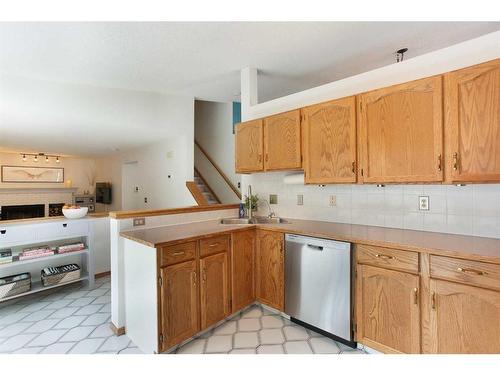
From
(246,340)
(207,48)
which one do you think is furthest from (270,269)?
(207,48)

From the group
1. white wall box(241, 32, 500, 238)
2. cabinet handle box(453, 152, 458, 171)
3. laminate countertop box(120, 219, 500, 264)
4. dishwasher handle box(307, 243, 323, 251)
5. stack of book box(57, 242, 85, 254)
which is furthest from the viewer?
stack of book box(57, 242, 85, 254)

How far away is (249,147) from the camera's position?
8.77ft

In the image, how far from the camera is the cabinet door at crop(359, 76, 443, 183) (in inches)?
62.5

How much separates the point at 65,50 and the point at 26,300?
2.69 m

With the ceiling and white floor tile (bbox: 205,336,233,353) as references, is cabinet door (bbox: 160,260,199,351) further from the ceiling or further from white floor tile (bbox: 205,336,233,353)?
the ceiling

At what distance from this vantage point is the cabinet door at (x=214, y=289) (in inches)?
76.4

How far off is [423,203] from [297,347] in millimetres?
1507

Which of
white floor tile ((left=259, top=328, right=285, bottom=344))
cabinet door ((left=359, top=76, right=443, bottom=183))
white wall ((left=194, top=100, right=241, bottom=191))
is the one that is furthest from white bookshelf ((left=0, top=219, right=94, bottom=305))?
cabinet door ((left=359, top=76, right=443, bottom=183))

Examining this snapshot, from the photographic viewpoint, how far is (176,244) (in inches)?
69.3

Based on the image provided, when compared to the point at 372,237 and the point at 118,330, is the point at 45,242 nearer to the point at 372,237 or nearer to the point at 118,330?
the point at 118,330

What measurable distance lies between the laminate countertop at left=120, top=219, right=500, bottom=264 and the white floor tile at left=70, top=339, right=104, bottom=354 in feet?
2.86

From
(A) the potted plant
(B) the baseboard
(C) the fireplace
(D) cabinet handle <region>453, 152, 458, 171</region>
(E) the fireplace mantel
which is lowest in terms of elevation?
(B) the baseboard

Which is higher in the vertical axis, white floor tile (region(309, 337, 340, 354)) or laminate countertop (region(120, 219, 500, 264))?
laminate countertop (region(120, 219, 500, 264))

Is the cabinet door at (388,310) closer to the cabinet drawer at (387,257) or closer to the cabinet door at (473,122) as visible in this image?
the cabinet drawer at (387,257)
